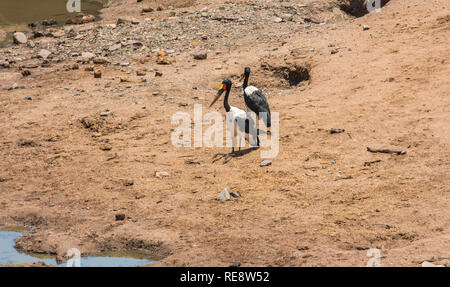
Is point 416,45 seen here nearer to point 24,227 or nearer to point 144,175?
point 144,175

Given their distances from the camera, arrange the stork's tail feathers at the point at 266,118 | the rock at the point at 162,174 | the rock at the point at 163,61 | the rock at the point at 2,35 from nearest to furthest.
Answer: the rock at the point at 162,174
the stork's tail feathers at the point at 266,118
the rock at the point at 163,61
the rock at the point at 2,35

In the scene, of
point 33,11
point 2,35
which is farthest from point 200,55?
point 33,11

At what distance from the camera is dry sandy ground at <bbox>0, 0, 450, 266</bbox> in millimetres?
4980

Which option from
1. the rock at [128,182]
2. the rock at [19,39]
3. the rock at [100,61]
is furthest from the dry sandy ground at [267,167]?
the rock at [19,39]

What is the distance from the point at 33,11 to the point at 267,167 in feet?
41.4

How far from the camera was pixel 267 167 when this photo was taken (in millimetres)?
6348

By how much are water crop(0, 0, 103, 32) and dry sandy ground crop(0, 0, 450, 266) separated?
5.47m

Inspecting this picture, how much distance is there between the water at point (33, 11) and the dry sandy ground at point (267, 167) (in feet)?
18.0

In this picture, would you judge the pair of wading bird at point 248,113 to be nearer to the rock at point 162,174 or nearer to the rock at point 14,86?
the rock at point 162,174

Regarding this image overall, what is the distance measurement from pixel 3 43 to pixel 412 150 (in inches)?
402

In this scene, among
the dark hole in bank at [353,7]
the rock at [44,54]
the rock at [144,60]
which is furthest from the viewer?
the dark hole in bank at [353,7]

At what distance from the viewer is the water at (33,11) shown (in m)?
14.9

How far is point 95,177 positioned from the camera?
6566 millimetres

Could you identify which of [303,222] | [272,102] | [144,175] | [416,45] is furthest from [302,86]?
[303,222]
